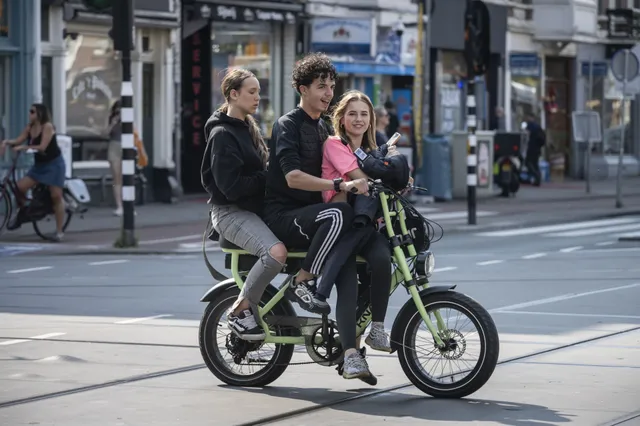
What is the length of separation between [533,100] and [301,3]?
42.3 feet

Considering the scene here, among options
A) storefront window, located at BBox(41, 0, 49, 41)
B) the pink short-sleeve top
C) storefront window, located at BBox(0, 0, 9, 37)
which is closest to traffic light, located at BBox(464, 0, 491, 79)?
storefront window, located at BBox(41, 0, 49, 41)

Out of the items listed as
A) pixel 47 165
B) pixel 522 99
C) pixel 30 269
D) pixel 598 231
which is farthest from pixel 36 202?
pixel 522 99

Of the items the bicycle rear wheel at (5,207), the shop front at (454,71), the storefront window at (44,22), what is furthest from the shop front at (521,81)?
the bicycle rear wheel at (5,207)

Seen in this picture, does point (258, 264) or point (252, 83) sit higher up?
point (252, 83)

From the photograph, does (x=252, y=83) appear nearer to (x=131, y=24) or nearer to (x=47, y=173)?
(x=131, y=24)

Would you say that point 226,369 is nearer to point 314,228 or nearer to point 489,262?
point 314,228

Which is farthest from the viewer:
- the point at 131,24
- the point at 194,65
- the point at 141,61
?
the point at 194,65

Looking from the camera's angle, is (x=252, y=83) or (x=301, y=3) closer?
(x=252, y=83)

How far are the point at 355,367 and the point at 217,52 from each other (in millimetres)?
23784

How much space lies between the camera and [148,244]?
20156mm

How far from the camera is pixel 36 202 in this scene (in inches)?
805

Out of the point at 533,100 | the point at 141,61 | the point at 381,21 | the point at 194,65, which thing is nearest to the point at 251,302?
the point at 141,61

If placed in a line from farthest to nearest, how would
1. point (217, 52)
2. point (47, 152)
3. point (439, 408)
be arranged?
point (217, 52) < point (47, 152) < point (439, 408)

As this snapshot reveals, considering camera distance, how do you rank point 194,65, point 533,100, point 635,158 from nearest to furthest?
point 194,65
point 533,100
point 635,158
